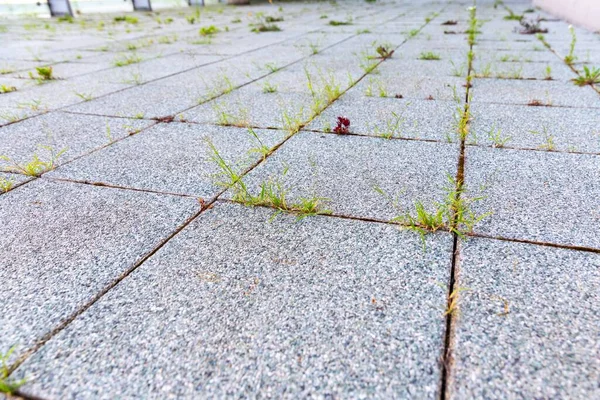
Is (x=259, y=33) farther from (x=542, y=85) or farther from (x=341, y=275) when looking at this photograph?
(x=341, y=275)

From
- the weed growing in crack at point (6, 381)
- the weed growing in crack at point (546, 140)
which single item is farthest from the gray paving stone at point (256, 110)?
the weed growing in crack at point (6, 381)

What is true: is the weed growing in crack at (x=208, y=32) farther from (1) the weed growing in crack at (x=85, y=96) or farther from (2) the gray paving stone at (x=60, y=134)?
(2) the gray paving stone at (x=60, y=134)

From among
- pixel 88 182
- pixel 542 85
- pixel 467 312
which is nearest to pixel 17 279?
pixel 88 182

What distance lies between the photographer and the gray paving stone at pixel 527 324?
102 cm

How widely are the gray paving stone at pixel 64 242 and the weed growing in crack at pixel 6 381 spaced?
0.12ft

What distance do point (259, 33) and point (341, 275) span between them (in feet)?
23.5

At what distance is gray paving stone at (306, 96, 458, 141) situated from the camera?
265 cm

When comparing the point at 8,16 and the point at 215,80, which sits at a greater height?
the point at 8,16

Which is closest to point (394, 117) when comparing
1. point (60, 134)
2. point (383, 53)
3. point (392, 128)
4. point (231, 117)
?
point (392, 128)

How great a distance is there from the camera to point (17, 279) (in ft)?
4.72

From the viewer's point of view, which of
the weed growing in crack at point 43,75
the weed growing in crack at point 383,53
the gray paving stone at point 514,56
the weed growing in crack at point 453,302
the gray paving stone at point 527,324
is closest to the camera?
the gray paving stone at point 527,324

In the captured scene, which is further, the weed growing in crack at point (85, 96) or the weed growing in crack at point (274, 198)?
the weed growing in crack at point (85, 96)

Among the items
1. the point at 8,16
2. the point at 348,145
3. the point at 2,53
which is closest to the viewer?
the point at 348,145

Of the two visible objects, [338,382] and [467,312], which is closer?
[338,382]
